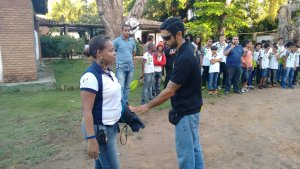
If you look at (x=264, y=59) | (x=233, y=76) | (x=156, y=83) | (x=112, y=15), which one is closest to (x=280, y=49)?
(x=264, y=59)

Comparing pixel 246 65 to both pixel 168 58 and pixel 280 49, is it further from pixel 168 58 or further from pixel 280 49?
pixel 168 58

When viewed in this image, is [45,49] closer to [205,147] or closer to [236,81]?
[236,81]

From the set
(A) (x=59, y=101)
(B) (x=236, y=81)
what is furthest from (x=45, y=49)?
(B) (x=236, y=81)

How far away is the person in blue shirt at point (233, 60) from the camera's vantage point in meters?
8.68

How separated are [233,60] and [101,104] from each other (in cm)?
700

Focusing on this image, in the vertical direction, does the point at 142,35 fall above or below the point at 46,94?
above

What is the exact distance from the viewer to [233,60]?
877 centimetres

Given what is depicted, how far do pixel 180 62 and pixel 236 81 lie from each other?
21.9 ft

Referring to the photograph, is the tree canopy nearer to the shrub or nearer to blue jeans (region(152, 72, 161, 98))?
the shrub

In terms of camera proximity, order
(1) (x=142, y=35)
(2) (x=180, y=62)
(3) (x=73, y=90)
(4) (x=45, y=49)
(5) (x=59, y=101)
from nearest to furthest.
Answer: (2) (x=180, y=62) → (5) (x=59, y=101) → (3) (x=73, y=90) → (4) (x=45, y=49) → (1) (x=142, y=35)

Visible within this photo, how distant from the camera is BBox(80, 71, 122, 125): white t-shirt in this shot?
2.40 metres

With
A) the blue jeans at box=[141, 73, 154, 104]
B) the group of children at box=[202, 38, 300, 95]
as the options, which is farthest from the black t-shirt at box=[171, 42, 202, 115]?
the group of children at box=[202, 38, 300, 95]

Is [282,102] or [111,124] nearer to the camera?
[111,124]

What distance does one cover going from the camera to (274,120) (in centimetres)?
622
